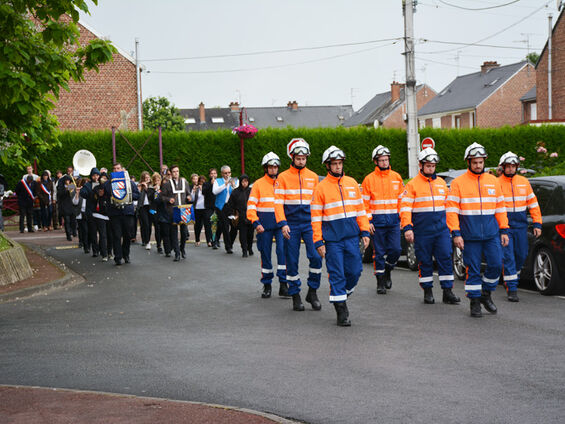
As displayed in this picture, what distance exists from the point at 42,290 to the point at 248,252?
6.50 meters

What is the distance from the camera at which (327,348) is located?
7.89 meters

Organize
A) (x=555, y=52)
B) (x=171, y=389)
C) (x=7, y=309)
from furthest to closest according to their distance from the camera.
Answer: (x=555, y=52)
(x=7, y=309)
(x=171, y=389)

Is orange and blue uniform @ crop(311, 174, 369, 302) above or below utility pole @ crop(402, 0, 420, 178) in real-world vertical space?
below

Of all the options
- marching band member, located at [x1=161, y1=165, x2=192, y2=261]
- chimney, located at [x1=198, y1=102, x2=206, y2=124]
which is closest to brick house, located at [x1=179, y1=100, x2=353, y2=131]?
chimney, located at [x1=198, y1=102, x2=206, y2=124]

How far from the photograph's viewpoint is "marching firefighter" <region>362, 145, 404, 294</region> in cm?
1188

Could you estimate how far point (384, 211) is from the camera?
1191cm

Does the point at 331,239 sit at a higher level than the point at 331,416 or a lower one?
higher

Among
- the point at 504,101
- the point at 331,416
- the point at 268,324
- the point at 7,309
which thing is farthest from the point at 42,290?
the point at 504,101

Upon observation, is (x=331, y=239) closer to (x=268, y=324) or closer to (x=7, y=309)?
(x=268, y=324)

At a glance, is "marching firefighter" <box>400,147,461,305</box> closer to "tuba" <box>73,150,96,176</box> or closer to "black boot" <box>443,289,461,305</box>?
"black boot" <box>443,289,461,305</box>

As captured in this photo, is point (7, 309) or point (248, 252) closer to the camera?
point (7, 309)

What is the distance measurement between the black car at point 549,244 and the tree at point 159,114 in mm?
69209

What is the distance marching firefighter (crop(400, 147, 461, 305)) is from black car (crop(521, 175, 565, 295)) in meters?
1.51

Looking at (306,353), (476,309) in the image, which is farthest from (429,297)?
(306,353)
